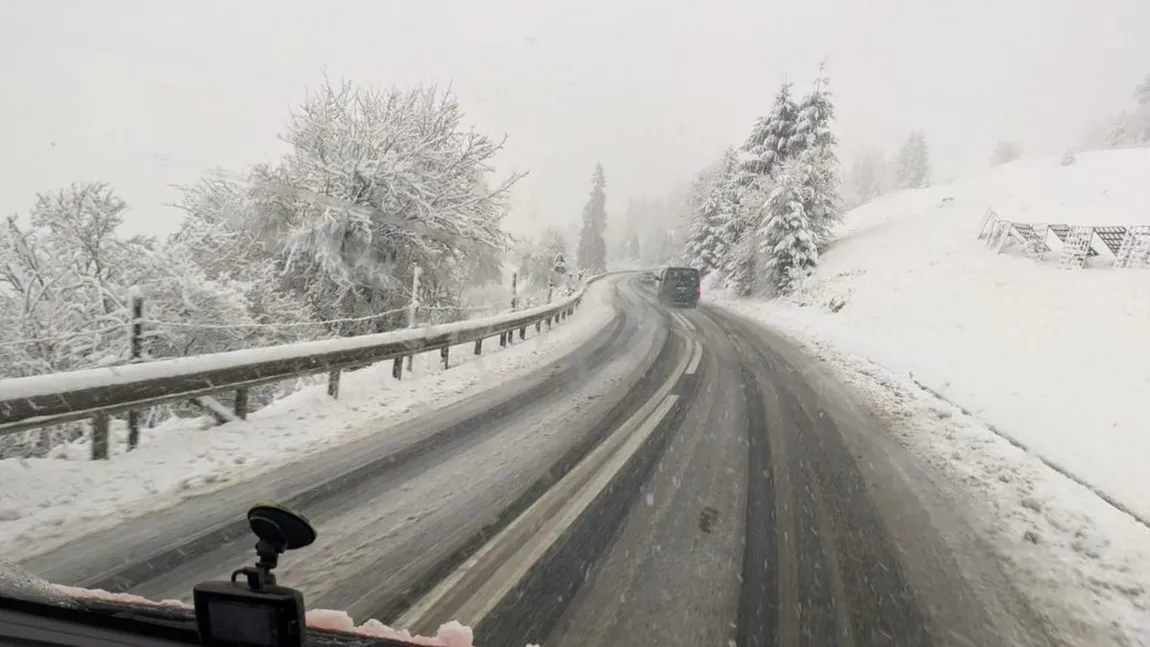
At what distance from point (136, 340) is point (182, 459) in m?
1.26

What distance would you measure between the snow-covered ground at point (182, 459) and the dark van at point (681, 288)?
717 inches

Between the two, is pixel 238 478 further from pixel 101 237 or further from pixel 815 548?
pixel 101 237

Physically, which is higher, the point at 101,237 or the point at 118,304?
the point at 101,237

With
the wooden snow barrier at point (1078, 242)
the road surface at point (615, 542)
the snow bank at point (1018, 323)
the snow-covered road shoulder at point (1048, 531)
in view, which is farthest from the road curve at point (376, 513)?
the wooden snow barrier at point (1078, 242)

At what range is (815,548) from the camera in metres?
3.58

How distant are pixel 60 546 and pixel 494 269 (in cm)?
1528

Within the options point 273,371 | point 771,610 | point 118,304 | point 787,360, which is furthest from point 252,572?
point 787,360

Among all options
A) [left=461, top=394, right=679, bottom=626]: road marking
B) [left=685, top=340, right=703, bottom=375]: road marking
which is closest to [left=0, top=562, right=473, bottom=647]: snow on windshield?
[left=461, top=394, right=679, bottom=626]: road marking

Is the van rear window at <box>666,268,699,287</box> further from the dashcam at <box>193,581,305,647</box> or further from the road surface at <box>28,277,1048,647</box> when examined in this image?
the dashcam at <box>193,581,305,647</box>

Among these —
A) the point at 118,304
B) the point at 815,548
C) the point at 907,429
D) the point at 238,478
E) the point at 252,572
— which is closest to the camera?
the point at 252,572

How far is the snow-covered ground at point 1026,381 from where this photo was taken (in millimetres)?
3793

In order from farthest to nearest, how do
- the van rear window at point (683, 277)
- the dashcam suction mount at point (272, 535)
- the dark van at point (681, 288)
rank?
the van rear window at point (683, 277) → the dark van at point (681, 288) → the dashcam suction mount at point (272, 535)

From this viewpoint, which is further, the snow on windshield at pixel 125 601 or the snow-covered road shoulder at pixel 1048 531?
the snow-covered road shoulder at pixel 1048 531

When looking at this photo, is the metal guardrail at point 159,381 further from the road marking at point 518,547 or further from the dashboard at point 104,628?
the road marking at point 518,547
